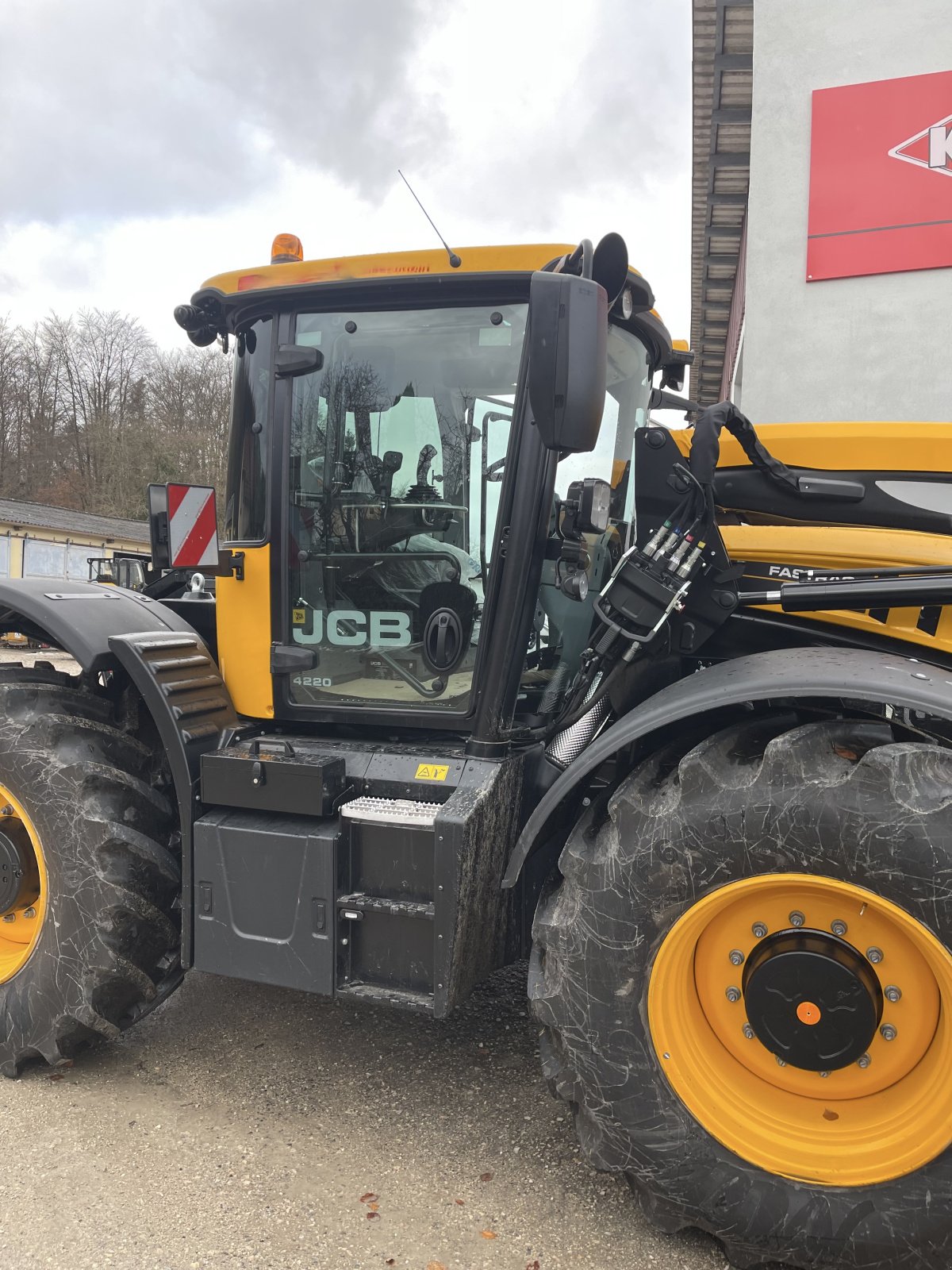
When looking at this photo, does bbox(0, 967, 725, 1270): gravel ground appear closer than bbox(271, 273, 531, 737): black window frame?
Yes

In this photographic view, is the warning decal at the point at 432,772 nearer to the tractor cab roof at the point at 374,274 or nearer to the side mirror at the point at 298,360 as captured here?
the side mirror at the point at 298,360

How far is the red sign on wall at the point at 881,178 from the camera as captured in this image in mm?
6312

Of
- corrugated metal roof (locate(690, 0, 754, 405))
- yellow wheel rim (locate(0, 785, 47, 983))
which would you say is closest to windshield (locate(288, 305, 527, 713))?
yellow wheel rim (locate(0, 785, 47, 983))

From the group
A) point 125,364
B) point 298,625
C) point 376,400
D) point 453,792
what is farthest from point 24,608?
point 125,364

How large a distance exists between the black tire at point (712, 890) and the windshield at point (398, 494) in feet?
2.56

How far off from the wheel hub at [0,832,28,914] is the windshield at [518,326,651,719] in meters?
1.77

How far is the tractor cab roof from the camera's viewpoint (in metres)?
2.58

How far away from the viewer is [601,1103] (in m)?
2.21

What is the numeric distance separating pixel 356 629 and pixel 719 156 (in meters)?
7.76

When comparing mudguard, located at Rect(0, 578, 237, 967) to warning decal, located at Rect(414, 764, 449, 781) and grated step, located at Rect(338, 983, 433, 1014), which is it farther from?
warning decal, located at Rect(414, 764, 449, 781)

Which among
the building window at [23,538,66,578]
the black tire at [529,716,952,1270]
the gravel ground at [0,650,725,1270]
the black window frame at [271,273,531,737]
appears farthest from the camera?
the building window at [23,538,66,578]

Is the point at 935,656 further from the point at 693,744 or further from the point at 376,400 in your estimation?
the point at 376,400

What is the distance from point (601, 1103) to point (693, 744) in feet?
2.95

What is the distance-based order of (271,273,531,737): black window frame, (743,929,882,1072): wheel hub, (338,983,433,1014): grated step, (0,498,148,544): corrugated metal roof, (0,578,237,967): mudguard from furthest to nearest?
(0,498,148,544): corrugated metal roof → (0,578,237,967): mudguard → (271,273,531,737): black window frame → (338,983,433,1014): grated step → (743,929,882,1072): wheel hub
